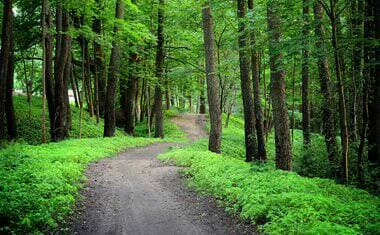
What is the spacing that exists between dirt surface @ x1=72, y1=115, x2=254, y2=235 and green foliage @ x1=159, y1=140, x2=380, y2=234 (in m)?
0.41

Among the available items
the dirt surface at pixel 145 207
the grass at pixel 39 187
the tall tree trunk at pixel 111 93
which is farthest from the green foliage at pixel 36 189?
the tall tree trunk at pixel 111 93

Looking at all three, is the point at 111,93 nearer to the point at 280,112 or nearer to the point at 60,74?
the point at 60,74

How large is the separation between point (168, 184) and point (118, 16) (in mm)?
13838

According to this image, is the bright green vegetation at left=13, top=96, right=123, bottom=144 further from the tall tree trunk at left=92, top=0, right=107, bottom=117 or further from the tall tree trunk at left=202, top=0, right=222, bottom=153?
the tall tree trunk at left=202, top=0, right=222, bottom=153

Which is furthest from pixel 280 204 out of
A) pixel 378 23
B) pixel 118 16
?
pixel 118 16

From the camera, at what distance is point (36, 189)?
6.81 meters

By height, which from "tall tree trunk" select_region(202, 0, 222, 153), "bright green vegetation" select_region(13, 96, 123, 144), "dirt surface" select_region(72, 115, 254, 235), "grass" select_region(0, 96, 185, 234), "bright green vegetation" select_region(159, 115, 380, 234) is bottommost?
"dirt surface" select_region(72, 115, 254, 235)

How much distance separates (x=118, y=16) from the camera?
66.2ft

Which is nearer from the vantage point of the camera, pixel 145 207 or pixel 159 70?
pixel 145 207

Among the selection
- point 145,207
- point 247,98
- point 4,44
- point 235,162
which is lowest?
point 145,207

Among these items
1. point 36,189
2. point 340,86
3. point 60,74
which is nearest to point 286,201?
point 340,86

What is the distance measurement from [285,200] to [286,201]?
0.03 metres

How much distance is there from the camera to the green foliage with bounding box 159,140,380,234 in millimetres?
5383

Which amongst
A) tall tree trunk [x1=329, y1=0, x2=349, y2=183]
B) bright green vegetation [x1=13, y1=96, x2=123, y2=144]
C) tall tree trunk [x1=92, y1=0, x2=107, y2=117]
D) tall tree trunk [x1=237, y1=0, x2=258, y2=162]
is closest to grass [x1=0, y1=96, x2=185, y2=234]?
tall tree trunk [x1=237, y1=0, x2=258, y2=162]
